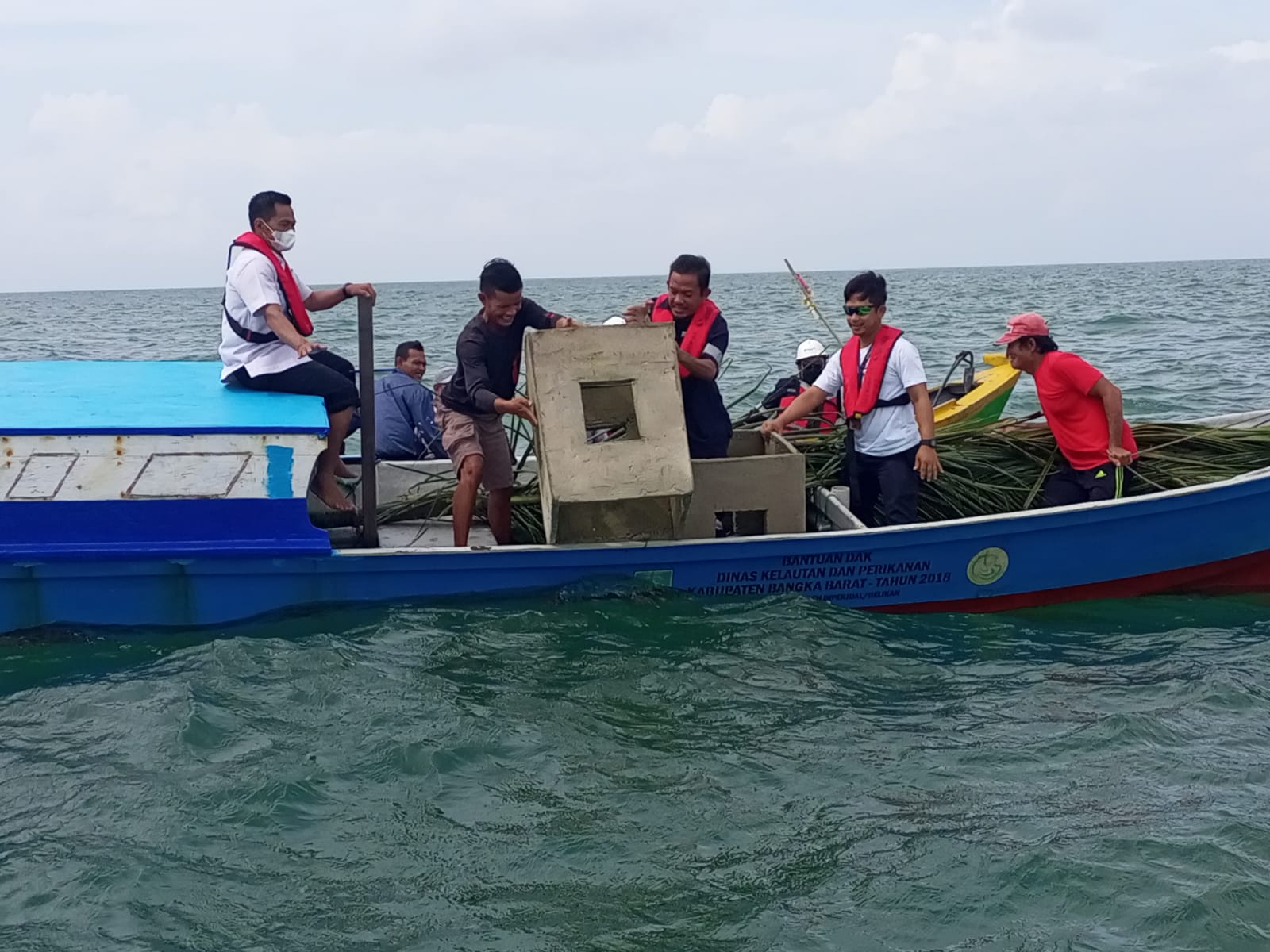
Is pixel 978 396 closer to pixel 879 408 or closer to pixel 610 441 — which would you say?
pixel 879 408

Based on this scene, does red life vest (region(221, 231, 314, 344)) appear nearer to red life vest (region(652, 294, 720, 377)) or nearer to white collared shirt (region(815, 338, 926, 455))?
red life vest (region(652, 294, 720, 377))

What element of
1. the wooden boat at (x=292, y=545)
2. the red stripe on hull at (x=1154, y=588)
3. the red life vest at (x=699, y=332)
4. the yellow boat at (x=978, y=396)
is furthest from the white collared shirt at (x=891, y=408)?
the yellow boat at (x=978, y=396)

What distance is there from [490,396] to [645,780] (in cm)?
223

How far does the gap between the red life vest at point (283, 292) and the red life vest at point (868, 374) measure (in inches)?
116

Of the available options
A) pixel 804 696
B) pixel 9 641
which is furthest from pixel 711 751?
pixel 9 641

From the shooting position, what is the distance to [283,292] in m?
6.52

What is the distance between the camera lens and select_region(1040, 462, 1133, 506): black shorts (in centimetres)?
692

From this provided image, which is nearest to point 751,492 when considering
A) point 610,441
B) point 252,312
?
point 610,441

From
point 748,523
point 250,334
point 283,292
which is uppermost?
point 283,292

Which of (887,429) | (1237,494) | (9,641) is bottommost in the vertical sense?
(9,641)

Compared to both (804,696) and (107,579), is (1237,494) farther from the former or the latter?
(107,579)

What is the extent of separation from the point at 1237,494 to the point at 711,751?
367 cm

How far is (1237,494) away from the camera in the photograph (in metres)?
6.91

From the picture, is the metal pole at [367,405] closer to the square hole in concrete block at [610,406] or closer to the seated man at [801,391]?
the square hole in concrete block at [610,406]
